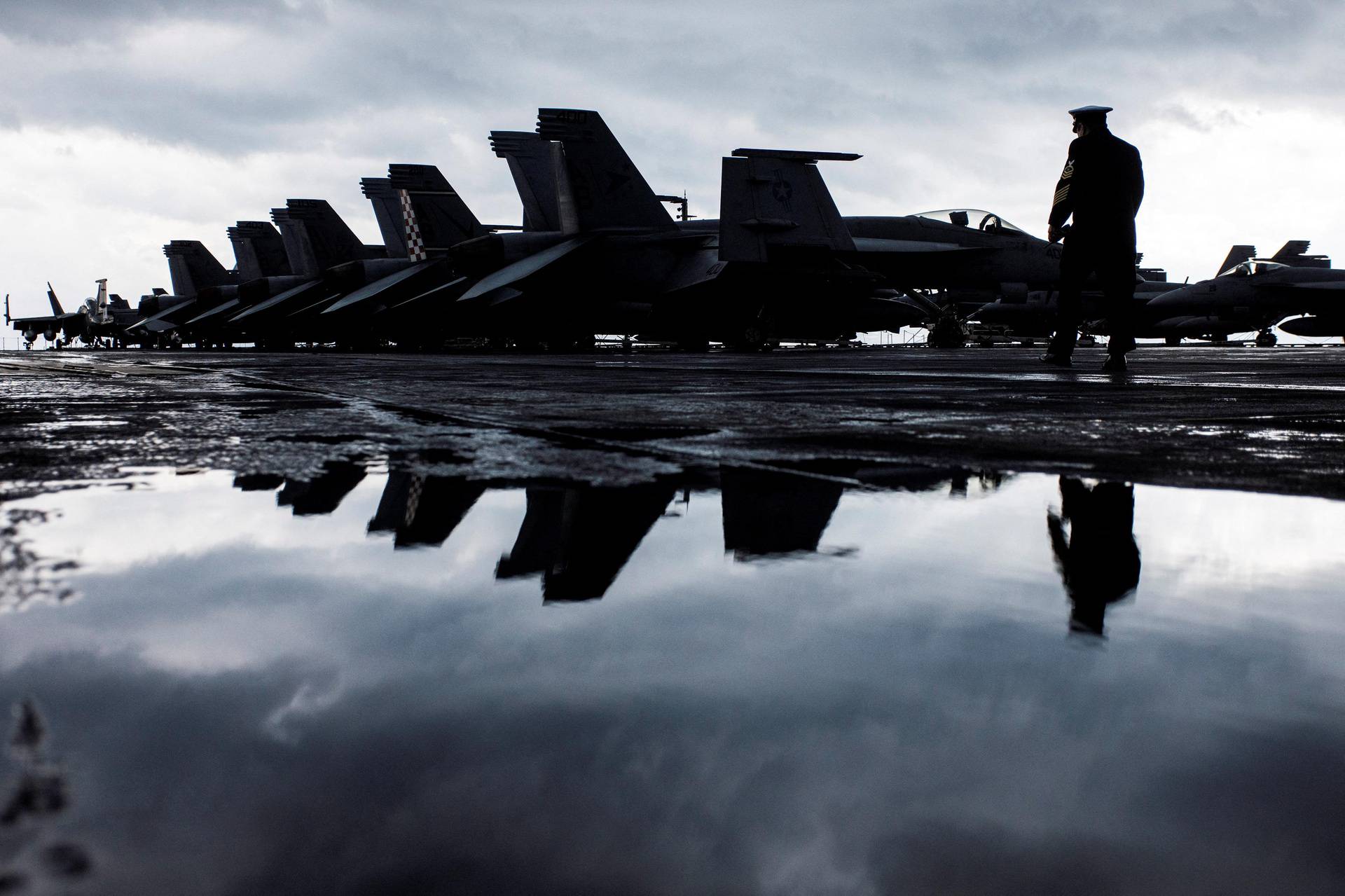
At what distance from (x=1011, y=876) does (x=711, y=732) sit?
0.24m

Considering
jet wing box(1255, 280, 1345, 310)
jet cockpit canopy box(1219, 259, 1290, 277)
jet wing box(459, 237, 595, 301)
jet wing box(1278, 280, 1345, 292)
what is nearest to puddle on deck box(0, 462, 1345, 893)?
jet wing box(459, 237, 595, 301)

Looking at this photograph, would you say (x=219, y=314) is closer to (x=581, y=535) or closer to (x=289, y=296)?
(x=289, y=296)

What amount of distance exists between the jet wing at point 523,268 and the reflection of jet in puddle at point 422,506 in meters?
15.9

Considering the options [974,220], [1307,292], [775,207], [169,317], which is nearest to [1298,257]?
[1307,292]

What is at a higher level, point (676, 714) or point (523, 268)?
point (523, 268)

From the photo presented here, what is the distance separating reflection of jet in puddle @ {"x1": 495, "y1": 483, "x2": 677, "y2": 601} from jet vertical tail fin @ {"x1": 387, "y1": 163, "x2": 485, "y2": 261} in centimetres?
2244

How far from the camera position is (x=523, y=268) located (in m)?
18.4

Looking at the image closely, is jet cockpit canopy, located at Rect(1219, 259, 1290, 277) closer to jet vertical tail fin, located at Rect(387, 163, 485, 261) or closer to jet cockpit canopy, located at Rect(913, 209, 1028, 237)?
jet cockpit canopy, located at Rect(913, 209, 1028, 237)

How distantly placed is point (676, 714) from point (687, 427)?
280 cm

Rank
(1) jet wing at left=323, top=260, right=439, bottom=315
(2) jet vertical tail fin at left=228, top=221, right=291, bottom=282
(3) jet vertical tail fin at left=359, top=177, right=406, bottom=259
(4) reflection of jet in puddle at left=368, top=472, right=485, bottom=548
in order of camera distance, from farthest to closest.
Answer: (2) jet vertical tail fin at left=228, top=221, right=291, bottom=282
(3) jet vertical tail fin at left=359, top=177, right=406, bottom=259
(1) jet wing at left=323, top=260, right=439, bottom=315
(4) reflection of jet in puddle at left=368, top=472, right=485, bottom=548

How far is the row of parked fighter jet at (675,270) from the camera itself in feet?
59.8

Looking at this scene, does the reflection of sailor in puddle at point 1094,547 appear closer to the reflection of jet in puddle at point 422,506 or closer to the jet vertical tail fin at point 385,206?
the reflection of jet in puddle at point 422,506

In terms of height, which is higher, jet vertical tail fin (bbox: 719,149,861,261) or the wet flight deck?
jet vertical tail fin (bbox: 719,149,861,261)

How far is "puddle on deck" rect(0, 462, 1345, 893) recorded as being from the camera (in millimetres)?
649
